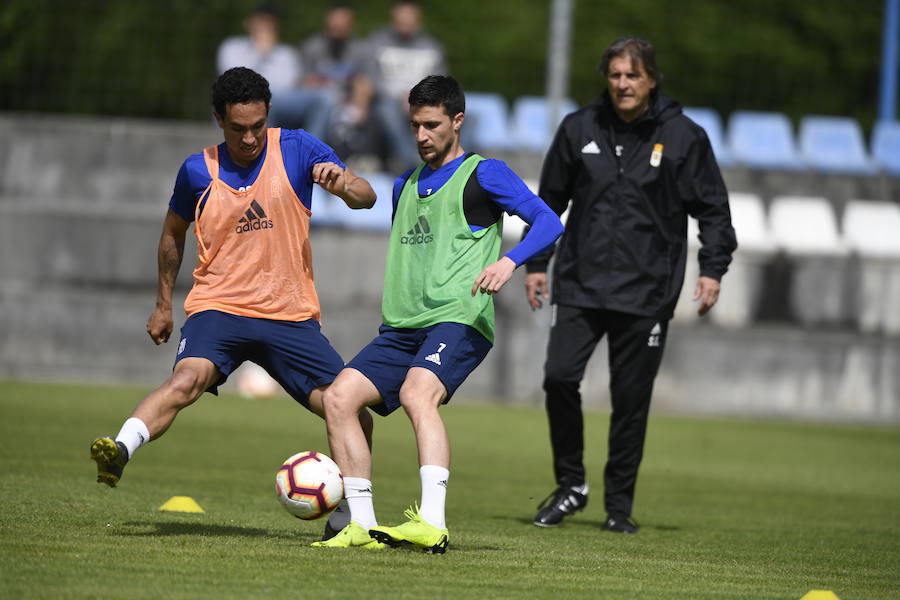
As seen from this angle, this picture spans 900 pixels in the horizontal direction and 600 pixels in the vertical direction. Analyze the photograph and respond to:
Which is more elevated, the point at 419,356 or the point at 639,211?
the point at 639,211

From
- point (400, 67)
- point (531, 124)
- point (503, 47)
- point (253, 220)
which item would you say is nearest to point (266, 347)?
point (253, 220)

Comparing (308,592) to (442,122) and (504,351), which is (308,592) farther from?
(504,351)

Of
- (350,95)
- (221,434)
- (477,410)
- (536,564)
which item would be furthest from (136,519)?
(350,95)

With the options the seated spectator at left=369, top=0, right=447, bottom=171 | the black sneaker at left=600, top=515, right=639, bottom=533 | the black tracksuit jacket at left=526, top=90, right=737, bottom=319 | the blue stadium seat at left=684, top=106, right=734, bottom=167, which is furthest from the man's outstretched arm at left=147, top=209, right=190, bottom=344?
the blue stadium seat at left=684, top=106, right=734, bottom=167

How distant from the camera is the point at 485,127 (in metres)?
17.6

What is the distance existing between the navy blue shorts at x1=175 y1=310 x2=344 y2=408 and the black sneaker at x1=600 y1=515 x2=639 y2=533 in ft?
6.25

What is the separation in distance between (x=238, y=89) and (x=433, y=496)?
1959mm

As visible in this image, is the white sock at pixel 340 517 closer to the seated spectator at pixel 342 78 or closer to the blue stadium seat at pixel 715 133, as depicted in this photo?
the seated spectator at pixel 342 78

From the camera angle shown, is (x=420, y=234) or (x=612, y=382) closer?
(x=420, y=234)

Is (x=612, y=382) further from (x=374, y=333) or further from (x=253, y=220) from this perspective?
(x=374, y=333)

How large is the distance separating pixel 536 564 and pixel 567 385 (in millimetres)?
1816

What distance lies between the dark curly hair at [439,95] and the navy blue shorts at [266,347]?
1142 millimetres

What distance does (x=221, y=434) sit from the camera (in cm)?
1124

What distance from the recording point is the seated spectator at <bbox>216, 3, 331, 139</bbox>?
1559 centimetres
